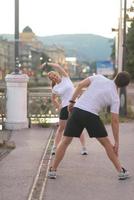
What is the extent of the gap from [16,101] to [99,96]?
318 inches

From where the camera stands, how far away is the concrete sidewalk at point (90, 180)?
717cm

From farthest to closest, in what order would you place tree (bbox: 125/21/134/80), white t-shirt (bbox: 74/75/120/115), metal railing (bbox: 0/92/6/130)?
tree (bbox: 125/21/134/80), metal railing (bbox: 0/92/6/130), white t-shirt (bbox: 74/75/120/115)

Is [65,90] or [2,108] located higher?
[65,90]

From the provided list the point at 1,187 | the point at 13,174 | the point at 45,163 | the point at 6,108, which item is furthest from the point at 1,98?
the point at 1,187

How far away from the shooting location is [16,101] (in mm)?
15875

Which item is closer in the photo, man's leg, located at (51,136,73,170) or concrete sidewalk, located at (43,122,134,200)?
concrete sidewalk, located at (43,122,134,200)

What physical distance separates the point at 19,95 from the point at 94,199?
9.20 metres

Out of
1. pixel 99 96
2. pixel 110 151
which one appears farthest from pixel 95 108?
pixel 110 151

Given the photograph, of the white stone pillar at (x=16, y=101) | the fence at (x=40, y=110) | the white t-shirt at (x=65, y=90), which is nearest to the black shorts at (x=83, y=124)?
the white t-shirt at (x=65, y=90)

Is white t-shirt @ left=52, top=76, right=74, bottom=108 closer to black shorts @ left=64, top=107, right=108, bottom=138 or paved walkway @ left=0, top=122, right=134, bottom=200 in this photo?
paved walkway @ left=0, top=122, right=134, bottom=200

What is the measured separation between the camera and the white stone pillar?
1578cm

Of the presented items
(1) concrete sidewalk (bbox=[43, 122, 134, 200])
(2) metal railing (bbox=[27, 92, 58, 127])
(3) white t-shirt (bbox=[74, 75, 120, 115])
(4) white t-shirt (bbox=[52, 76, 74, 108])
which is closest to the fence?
(2) metal railing (bbox=[27, 92, 58, 127])

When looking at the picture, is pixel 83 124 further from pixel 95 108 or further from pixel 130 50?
pixel 130 50

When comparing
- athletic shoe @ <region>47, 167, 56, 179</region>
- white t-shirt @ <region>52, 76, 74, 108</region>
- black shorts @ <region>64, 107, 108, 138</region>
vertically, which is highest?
white t-shirt @ <region>52, 76, 74, 108</region>
